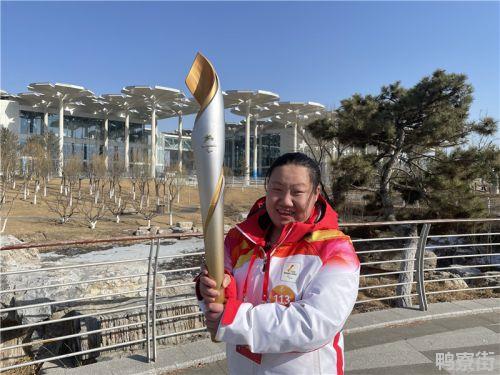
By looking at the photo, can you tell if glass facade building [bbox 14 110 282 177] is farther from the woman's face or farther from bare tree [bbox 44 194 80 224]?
the woman's face

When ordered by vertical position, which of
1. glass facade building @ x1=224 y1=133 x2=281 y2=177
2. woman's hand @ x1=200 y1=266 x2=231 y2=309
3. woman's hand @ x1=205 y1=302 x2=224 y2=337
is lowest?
woman's hand @ x1=205 y1=302 x2=224 y2=337

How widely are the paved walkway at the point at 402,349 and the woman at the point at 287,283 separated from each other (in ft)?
6.21

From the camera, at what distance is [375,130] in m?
9.60

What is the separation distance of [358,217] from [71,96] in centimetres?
3433

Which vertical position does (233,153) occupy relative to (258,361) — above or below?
above

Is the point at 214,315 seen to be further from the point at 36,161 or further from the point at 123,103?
the point at 123,103

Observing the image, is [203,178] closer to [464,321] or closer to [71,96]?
[464,321]

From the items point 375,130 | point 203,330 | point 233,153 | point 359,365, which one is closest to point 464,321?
point 359,365

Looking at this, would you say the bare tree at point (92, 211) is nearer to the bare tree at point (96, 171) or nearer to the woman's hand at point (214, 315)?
the bare tree at point (96, 171)

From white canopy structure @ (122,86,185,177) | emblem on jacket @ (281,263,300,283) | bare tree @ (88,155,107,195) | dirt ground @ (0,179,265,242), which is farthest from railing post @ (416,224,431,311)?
white canopy structure @ (122,86,185,177)

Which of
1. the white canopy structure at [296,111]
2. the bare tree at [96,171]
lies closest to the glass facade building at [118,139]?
the white canopy structure at [296,111]

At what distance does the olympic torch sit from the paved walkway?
2.19 meters

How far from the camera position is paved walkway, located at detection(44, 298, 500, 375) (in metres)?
2.99

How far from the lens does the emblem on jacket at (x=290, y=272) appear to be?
4.10 ft
